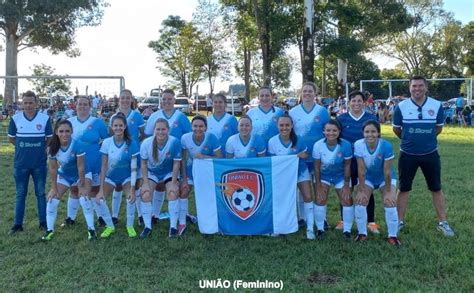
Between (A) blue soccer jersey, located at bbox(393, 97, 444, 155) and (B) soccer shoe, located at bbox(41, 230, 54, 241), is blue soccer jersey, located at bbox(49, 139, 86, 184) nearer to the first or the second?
(B) soccer shoe, located at bbox(41, 230, 54, 241)

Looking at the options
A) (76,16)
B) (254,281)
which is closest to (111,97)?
(254,281)

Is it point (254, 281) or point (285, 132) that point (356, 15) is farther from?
point (254, 281)

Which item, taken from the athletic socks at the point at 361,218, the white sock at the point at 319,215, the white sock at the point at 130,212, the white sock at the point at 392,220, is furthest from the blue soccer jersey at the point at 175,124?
the white sock at the point at 392,220

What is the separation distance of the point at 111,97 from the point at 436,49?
170ft

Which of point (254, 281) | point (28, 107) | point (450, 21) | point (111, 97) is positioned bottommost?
point (254, 281)

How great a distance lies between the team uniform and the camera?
19.9ft

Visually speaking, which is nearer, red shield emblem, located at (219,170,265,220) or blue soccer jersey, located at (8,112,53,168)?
red shield emblem, located at (219,170,265,220)

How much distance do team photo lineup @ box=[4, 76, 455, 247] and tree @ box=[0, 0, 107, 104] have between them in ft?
92.5

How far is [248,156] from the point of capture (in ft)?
20.4

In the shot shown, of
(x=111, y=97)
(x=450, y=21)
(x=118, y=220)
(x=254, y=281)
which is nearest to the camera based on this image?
(x=254, y=281)

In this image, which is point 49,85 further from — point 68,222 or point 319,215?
point 319,215

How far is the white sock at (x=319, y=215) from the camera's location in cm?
602

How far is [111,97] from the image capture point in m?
17.7

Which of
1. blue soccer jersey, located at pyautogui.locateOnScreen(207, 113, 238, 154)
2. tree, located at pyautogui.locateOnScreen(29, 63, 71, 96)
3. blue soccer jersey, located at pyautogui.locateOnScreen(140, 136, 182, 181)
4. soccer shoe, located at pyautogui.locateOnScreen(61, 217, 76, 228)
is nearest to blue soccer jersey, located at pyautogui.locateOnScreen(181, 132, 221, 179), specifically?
blue soccer jersey, located at pyautogui.locateOnScreen(140, 136, 182, 181)
